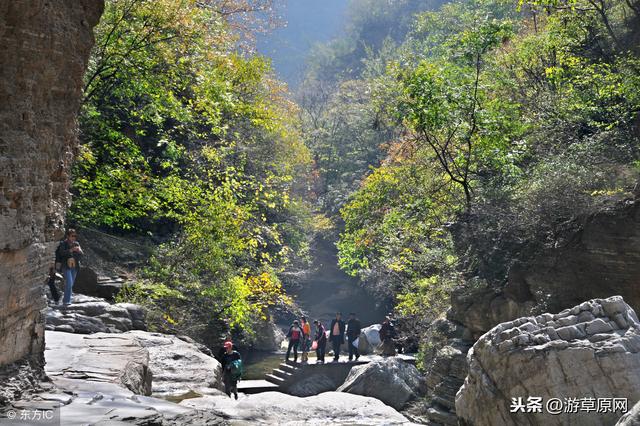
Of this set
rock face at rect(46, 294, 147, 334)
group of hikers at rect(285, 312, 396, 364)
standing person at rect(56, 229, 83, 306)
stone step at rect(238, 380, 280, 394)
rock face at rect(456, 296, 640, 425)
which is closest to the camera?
rock face at rect(456, 296, 640, 425)

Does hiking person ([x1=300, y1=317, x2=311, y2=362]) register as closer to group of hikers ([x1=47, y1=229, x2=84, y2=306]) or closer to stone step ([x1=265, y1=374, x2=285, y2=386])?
stone step ([x1=265, y1=374, x2=285, y2=386])

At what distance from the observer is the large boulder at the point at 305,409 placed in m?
11.2

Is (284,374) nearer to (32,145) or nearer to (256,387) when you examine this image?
(256,387)

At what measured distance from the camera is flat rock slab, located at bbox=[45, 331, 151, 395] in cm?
790

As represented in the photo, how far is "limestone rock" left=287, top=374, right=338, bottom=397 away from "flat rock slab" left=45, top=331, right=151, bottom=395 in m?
11.8

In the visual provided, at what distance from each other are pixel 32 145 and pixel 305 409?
8692mm

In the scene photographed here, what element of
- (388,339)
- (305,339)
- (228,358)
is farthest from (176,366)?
(388,339)

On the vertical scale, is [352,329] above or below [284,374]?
above

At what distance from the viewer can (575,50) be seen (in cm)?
2091

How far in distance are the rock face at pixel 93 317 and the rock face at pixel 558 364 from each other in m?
6.86

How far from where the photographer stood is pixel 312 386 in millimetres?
22125

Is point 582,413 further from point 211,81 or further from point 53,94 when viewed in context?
point 211,81

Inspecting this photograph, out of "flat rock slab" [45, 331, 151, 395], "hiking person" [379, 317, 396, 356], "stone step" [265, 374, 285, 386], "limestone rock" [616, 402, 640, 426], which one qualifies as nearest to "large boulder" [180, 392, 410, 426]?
"flat rock slab" [45, 331, 151, 395]

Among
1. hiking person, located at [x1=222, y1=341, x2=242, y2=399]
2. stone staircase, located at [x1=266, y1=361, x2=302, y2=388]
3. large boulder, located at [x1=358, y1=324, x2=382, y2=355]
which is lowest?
stone staircase, located at [x1=266, y1=361, x2=302, y2=388]
